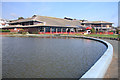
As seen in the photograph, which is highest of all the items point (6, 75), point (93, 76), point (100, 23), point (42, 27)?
point (100, 23)

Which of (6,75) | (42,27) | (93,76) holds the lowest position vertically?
(6,75)

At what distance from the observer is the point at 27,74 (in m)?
4.50

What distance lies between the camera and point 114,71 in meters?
4.11

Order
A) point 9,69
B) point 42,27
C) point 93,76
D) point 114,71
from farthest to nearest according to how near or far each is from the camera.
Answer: point 42,27 → point 9,69 → point 114,71 → point 93,76

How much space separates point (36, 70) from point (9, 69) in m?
1.22

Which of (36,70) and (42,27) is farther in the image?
(42,27)

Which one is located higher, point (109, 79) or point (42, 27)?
point (42, 27)

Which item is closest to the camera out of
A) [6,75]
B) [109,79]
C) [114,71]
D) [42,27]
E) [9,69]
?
[109,79]

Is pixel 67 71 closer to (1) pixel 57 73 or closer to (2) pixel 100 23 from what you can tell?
(1) pixel 57 73

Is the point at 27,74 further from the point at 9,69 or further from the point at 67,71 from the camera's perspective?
the point at 67,71

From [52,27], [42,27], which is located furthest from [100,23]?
[42,27]

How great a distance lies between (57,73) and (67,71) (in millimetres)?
453

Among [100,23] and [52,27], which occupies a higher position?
[100,23]

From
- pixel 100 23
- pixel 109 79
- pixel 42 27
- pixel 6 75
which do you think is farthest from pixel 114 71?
pixel 100 23
